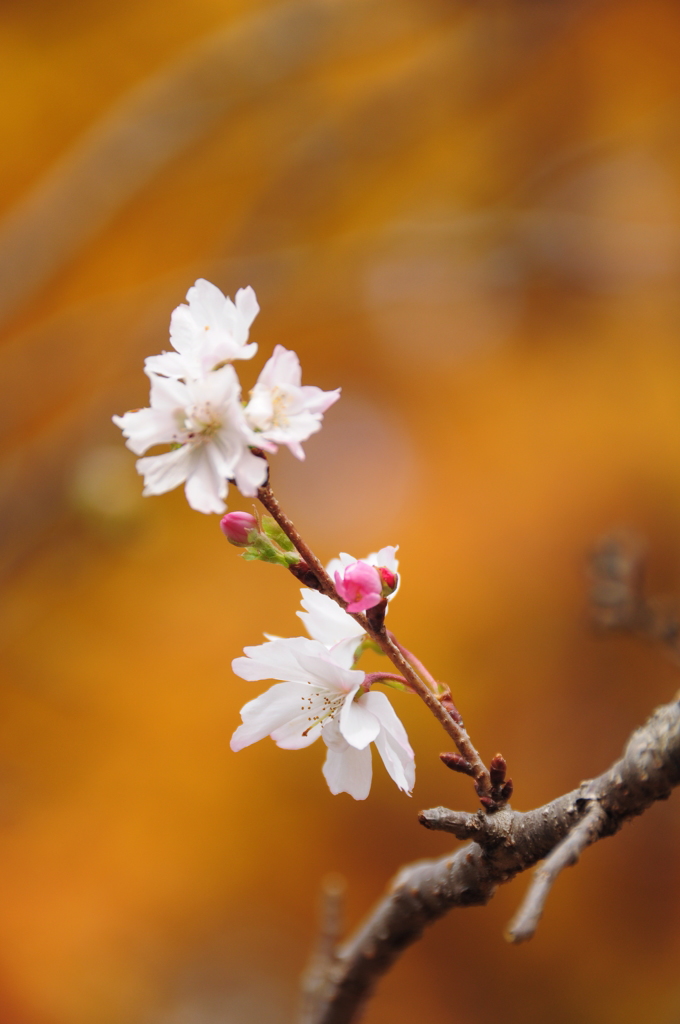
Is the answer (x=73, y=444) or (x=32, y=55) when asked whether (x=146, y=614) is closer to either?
(x=73, y=444)

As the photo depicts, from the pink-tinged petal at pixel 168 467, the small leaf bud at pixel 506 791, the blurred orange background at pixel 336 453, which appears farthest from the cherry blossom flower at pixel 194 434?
the blurred orange background at pixel 336 453

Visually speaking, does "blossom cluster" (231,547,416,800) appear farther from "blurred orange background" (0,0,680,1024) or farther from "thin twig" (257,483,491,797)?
"blurred orange background" (0,0,680,1024)

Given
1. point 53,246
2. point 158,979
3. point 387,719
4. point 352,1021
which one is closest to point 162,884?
point 158,979

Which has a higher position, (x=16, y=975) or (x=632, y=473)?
(x=632, y=473)

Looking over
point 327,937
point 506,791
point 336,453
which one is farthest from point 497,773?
point 336,453

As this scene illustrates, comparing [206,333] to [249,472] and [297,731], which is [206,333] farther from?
[297,731]

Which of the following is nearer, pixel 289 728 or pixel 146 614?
pixel 289 728
